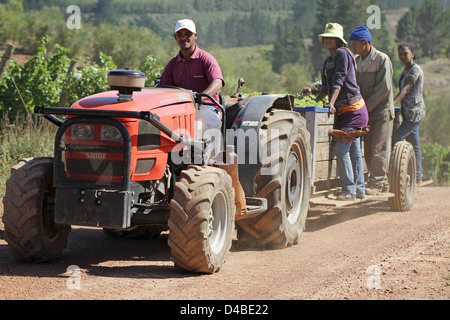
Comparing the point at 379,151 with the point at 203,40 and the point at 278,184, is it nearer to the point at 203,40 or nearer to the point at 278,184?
the point at 278,184

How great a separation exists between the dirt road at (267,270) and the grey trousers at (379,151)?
3.64 feet

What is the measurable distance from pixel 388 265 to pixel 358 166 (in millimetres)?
3037

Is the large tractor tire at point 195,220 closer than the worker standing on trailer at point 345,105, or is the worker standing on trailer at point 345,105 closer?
the large tractor tire at point 195,220

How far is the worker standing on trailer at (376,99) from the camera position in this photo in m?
10.1

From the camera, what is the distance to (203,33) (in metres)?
106

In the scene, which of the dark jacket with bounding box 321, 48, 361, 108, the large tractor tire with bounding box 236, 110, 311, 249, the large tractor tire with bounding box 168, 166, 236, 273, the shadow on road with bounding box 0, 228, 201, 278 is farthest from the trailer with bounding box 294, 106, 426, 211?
the large tractor tire with bounding box 168, 166, 236, 273

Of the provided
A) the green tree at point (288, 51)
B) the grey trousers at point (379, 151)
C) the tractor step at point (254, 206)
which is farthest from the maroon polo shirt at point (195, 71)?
the green tree at point (288, 51)

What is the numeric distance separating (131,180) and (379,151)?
16.4 feet

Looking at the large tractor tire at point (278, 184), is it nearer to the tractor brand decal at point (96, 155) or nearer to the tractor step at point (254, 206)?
the tractor step at point (254, 206)

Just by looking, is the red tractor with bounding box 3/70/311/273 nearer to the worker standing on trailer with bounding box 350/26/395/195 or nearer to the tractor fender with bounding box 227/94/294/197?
the tractor fender with bounding box 227/94/294/197

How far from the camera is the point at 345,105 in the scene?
370 inches

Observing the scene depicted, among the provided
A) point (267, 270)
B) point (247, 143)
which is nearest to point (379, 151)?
point (247, 143)
